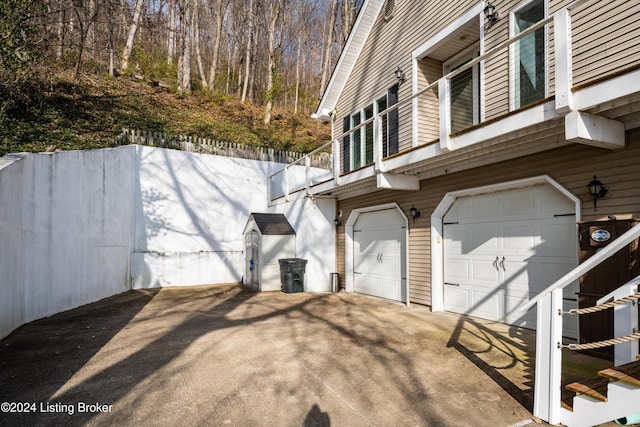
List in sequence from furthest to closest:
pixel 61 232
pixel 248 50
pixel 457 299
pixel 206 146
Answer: pixel 248 50
pixel 206 146
pixel 61 232
pixel 457 299

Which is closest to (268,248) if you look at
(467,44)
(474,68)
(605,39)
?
(474,68)

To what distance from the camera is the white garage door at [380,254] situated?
8.31 meters

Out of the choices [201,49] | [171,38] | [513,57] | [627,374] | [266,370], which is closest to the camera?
[627,374]

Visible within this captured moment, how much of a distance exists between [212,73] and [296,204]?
57.4 ft

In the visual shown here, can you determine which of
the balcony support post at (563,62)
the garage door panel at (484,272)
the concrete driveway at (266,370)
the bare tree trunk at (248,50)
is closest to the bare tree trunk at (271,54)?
the bare tree trunk at (248,50)

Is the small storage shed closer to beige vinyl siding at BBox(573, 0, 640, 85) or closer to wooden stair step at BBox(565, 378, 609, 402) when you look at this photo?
beige vinyl siding at BBox(573, 0, 640, 85)

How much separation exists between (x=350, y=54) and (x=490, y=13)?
4.76 meters

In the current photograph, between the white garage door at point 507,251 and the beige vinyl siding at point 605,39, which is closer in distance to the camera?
the beige vinyl siding at point 605,39

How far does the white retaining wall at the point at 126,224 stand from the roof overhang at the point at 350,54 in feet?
10.5

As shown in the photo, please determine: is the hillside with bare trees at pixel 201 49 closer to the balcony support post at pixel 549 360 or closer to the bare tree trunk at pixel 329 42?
the bare tree trunk at pixel 329 42

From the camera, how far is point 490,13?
6293 mm

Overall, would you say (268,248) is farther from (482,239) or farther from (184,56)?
(184,56)

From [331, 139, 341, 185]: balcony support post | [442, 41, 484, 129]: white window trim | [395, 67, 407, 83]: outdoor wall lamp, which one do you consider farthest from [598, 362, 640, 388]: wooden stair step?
[395, 67, 407, 83]: outdoor wall lamp

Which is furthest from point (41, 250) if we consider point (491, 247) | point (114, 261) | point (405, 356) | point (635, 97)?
point (635, 97)
